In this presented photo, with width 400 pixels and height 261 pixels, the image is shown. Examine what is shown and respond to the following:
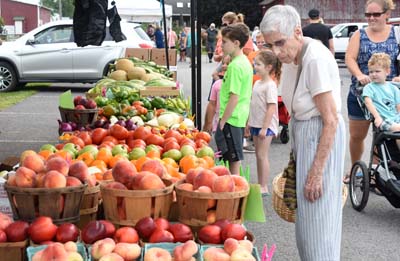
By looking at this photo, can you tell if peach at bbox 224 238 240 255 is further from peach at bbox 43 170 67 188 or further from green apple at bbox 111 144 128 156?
green apple at bbox 111 144 128 156

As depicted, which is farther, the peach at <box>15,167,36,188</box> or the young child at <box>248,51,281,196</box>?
the young child at <box>248,51,281,196</box>

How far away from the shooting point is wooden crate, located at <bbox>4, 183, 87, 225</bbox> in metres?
3.18

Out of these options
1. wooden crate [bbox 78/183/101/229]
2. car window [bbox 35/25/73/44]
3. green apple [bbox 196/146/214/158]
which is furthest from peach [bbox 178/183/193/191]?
car window [bbox 35/25/73/44]

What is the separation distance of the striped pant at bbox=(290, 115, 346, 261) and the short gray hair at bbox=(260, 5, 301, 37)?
20.1 inches

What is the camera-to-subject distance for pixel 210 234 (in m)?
3.15

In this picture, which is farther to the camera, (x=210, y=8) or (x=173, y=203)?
(x=210, y=8)

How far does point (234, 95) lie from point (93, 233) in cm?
312

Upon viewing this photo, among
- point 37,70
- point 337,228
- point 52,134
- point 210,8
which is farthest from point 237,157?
point 210,8

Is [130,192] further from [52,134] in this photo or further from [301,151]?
[52,134]

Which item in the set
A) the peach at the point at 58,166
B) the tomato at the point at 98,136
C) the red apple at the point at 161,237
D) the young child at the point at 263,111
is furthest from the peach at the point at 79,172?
the young child at the point at 263,111

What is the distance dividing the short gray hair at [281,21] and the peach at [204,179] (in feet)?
2.65

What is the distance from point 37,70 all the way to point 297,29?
1434 cm

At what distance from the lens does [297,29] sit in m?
3.35

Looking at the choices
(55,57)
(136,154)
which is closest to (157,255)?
(136,154)
